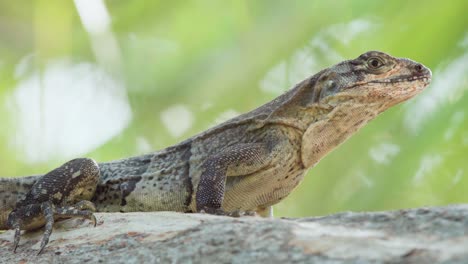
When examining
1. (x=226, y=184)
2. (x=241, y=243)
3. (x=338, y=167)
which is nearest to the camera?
(x=241, y=243)

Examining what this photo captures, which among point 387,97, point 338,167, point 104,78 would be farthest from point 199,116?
point 387,97

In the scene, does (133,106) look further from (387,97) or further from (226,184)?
(387,97)

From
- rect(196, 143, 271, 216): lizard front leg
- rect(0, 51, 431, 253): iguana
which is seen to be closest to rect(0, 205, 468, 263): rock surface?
rect(196, 143, 271, 216): lizard front leg

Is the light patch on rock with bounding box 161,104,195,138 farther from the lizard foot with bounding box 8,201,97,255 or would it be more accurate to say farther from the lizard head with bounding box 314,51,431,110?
the lizard foot with bounding box 8,201,97,255

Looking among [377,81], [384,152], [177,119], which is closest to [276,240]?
[377,81]

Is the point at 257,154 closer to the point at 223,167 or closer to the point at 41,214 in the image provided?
the point at 223,167

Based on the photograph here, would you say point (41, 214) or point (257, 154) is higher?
point (257, 154)

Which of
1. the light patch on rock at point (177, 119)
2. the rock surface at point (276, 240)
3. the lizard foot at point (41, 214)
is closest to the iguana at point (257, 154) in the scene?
the lizard foot at point (41, 214)
